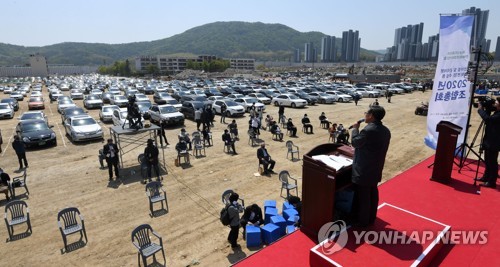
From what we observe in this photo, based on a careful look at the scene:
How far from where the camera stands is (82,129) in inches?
677

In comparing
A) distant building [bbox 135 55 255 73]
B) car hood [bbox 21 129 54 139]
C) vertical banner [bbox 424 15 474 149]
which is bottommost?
car hood [bbox 21 129 54 139]

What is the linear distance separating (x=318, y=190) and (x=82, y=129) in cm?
1721

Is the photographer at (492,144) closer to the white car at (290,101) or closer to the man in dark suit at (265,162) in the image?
the man in dark suit at (265,162)

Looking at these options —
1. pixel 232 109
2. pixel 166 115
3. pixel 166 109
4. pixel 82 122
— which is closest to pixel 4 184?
pixel 82 122

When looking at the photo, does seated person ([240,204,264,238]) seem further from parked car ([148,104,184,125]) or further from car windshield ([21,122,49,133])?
car windshield ([21,122,49,133])

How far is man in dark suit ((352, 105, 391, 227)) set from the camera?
3889 mm

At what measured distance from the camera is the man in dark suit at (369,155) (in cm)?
389

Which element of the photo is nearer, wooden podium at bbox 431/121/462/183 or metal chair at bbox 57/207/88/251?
wooden podium at bbox 431/121/462/183

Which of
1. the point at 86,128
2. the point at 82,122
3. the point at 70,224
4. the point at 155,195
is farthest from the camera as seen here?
the point at 82,122

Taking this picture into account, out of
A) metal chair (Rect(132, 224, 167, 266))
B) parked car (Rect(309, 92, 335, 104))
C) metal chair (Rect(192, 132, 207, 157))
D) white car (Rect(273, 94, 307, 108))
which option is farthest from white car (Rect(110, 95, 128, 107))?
metal chair (Rect(132, 224, 167, 266))

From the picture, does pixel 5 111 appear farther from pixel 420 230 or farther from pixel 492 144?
pixel 492 144

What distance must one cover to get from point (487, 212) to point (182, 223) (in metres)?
6.94

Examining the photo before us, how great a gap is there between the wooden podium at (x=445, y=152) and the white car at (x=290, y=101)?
24.5 m

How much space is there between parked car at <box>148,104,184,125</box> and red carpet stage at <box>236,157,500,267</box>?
57.2ft
